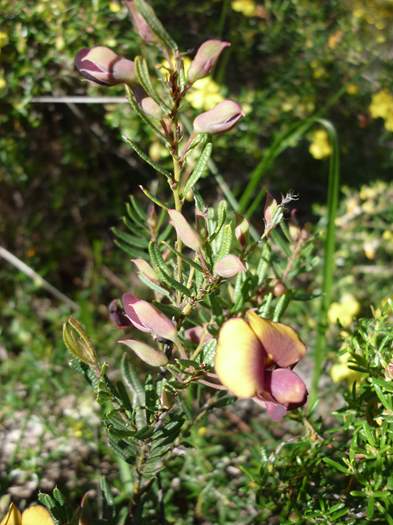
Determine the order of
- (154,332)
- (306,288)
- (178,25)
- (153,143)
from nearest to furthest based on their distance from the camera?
(154,332)
(153,143)
(178,25)
(306,288)

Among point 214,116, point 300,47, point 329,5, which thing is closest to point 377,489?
point 214,116

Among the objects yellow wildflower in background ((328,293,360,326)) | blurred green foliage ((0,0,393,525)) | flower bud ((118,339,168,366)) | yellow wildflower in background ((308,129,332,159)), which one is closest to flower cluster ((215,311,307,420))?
flower bud ((118,339,168,366))

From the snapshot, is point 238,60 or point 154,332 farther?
point 238,60

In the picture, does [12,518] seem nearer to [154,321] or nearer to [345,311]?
[154,321]

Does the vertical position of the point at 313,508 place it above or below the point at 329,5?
below

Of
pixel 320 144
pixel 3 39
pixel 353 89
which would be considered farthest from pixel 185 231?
pixel 353 89

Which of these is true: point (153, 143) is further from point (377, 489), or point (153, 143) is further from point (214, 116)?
point (377, 489)

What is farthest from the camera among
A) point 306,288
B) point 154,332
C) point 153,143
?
point 306,288
